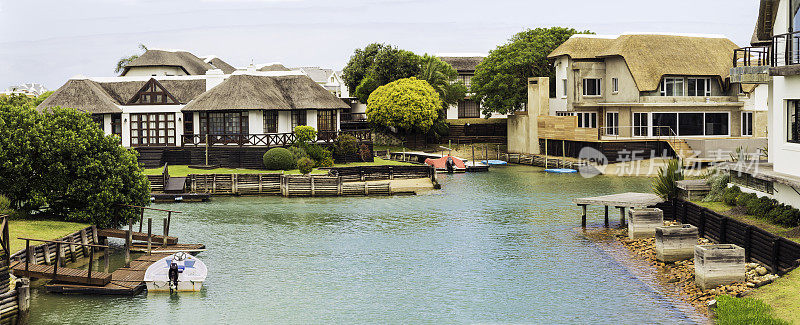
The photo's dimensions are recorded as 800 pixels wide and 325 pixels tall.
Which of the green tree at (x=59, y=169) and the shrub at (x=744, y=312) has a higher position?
the green tree at (x=59, y=169)

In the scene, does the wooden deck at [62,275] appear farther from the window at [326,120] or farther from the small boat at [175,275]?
the window at [326,120]

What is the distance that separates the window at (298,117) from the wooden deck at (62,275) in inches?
1504

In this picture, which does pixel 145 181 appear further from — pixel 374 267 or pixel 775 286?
pixel 775 286

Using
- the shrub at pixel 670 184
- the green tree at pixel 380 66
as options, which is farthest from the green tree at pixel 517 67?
the shrub at pixel 670 184

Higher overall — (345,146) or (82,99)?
(82,99)

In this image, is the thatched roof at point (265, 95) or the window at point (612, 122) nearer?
the thatched roof at point (265, 95)

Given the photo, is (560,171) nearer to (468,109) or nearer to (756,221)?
(468,109)

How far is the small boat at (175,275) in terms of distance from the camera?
2678 cm

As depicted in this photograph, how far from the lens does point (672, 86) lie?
69.0 m

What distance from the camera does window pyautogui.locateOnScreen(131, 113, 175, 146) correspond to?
6556 cm

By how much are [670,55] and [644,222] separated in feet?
128

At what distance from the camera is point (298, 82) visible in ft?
218

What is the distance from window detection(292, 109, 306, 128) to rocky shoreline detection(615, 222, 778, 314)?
37.2 meters

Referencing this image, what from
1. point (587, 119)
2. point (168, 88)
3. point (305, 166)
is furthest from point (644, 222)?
point (168, 88)
